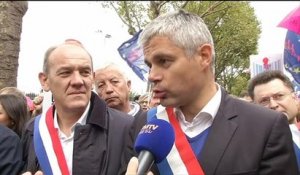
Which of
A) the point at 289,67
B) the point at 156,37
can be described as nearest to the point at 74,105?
the point at 156,37

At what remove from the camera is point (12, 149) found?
3.10 m

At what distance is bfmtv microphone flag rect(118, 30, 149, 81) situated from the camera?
25.4ft

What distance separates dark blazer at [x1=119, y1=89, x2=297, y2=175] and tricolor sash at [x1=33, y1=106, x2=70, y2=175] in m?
0.98

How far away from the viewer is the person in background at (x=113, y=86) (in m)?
4.54

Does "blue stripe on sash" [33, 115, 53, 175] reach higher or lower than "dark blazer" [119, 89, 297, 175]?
lower

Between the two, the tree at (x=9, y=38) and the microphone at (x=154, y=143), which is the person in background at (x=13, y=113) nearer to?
the tree at (x=9, y=38)

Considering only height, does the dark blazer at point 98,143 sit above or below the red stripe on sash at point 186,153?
below

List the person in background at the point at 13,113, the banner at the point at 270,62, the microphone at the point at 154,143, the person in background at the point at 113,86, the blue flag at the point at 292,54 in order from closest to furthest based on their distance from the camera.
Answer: the microphone at the point at 154,143, the person in background at the point at 13,113, the person in background at the point at 113,86, the blue flag at the point at 292,54, the banner at the point at 270,62

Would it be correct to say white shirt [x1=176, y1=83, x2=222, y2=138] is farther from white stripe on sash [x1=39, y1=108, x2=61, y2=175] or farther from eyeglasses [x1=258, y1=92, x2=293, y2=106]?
eyeglasses [x1=258, y1=92, x2=293, y2=106]

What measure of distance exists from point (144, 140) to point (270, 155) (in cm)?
62

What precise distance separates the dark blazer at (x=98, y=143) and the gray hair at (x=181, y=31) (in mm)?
769

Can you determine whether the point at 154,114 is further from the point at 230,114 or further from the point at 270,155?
the point at 270,155

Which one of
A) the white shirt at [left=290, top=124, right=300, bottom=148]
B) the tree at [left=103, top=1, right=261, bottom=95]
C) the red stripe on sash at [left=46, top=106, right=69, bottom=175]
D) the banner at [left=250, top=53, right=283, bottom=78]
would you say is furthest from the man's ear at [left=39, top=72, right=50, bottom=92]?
the tree at [left=103, top=1, right=261, bottom=95]

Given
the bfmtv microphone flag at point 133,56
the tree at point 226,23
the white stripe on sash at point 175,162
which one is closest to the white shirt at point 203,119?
the white stripe on sash at point 175,162
